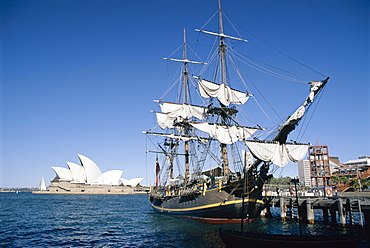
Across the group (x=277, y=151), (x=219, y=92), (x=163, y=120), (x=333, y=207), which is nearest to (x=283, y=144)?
(x=277, y=151)

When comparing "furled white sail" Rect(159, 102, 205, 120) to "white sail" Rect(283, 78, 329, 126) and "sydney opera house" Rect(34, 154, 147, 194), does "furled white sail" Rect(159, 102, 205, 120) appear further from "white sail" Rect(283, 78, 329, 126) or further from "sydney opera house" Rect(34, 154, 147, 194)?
"sydney opera house" Rect(34, 154, 147, 194)

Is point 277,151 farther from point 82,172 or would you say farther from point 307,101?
point 82,172

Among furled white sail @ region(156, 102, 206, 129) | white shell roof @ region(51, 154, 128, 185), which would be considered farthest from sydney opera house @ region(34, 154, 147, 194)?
furled white sail @ region(156, 102, 206, 129)

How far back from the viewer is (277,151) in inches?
1120

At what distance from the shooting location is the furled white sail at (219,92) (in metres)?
40.8

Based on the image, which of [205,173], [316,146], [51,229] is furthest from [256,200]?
[316,146]

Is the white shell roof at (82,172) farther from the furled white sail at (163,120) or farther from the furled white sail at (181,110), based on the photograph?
the furled white sail at (181,110)

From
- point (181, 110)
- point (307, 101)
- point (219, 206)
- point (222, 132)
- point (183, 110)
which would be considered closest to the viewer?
point (307, 101)

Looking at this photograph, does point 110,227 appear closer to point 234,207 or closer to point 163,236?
point 163,236

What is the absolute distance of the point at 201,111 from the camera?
52.4 metres

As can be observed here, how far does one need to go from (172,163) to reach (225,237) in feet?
119

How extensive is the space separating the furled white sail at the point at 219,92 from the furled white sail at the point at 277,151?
13.7 metres

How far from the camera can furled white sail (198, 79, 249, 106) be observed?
40750 millimetres

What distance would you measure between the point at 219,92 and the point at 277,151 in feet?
49.1
